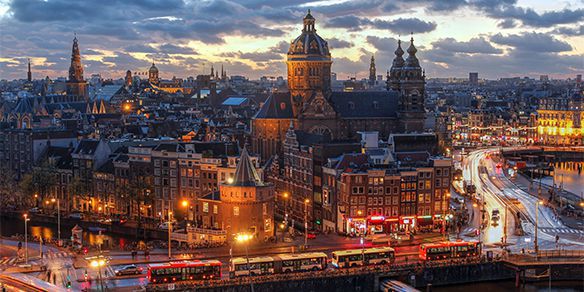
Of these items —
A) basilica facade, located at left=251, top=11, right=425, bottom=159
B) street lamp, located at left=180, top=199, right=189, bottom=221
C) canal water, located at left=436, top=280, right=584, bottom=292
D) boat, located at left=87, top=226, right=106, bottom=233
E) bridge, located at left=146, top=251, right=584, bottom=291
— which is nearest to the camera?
bridge, located at left=146, top=251, right=584, bottom=291

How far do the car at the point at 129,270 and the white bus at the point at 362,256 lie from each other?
707 inches

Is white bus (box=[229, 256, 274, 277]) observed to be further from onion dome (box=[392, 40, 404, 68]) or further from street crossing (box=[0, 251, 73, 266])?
onion dome (box=[392, 40, 404, 68])

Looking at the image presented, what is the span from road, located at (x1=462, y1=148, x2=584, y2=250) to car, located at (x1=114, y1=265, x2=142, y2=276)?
37438 millimetres

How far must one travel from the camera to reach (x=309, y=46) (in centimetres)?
A: 12562

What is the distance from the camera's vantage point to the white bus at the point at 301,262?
73750 mm

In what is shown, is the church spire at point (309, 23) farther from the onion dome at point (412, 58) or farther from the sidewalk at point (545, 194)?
the sidewalk at point (545, 194)

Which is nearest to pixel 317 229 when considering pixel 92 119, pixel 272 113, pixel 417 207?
pixel 417 207

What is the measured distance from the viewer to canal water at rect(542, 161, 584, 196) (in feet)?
484

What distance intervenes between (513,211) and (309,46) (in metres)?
40.1

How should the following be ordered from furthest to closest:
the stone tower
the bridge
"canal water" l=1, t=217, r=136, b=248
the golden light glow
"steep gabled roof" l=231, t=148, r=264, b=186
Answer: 1. "canal water" l=1, t=217, r=136, b=248
2. "steep gabled roof" l=231, t=148, r=264, b=186
3. the stone tower
4. the golden light glow
5. the bridge

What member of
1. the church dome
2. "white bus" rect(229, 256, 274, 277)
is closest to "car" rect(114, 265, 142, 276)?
"white bus" rect(229, 256, 274, 277)

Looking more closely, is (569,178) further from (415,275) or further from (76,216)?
(76,216)

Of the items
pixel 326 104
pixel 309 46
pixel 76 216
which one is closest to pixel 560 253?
pixel 326 104

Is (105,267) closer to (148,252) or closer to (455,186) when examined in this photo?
(148,252)
